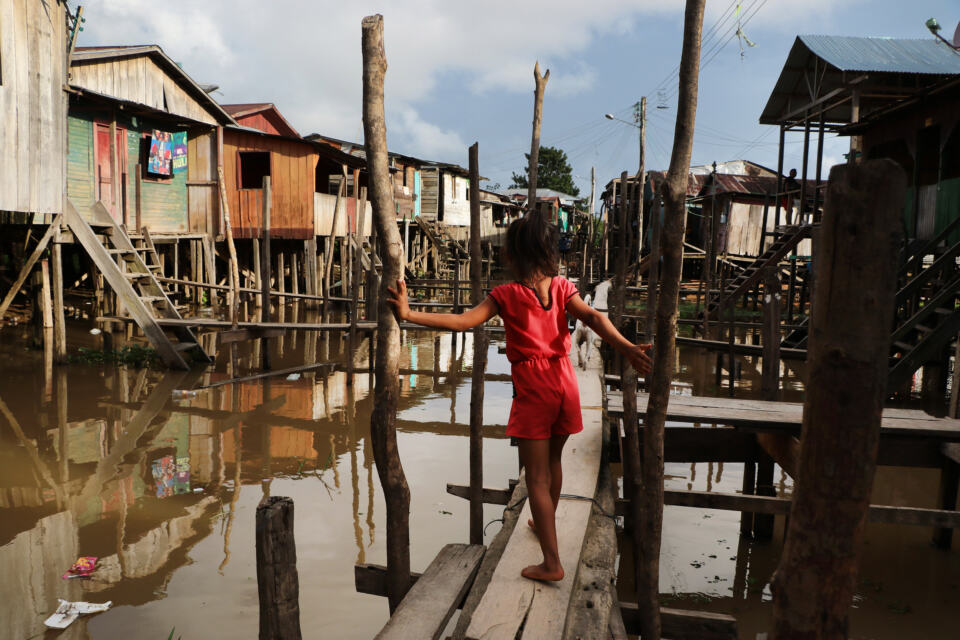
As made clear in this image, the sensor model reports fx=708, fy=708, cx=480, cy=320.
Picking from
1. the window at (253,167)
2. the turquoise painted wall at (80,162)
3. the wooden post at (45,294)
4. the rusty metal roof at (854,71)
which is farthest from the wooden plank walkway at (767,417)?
the window at (253,167)

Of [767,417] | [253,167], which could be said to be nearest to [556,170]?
[253,167]

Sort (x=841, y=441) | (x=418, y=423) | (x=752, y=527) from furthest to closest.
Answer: (x=418, y=423), (x=752, y=527), (x=841, y=441)

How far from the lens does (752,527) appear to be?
570cm

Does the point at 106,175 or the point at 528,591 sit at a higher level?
the point at 106,175

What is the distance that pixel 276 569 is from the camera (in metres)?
2.20

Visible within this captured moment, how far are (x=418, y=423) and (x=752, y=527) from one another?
4520mm

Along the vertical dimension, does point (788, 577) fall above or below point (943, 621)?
above

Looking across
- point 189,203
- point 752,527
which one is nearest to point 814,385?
point 752,527

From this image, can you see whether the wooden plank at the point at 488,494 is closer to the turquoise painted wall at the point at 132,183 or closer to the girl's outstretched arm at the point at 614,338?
the girl's outstretched arm at the point at 614,338

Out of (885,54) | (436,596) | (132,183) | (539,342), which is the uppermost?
(885,54)

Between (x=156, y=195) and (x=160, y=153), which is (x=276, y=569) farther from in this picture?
(x=160, y=153)

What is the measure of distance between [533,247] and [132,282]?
11.0 meters

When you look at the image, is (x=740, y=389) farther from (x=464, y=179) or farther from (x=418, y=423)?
(x=464, y=179)

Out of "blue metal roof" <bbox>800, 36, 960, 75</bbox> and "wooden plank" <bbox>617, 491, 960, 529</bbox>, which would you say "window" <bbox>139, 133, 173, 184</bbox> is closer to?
"blue metal roof" <bbox>800, 36, 960, 75</bbox>
